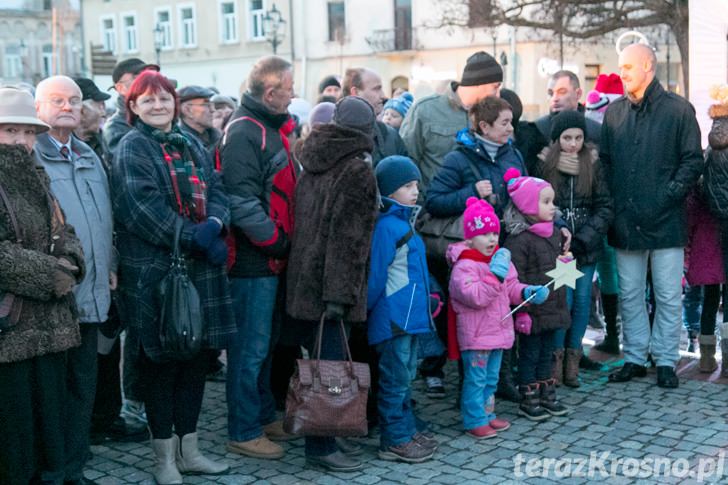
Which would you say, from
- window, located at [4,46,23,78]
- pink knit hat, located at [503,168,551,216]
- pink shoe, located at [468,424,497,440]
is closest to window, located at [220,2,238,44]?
window, located at [4,46,23,78]

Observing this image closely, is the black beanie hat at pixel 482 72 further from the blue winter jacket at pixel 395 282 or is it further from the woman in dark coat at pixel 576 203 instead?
the blue winter jacket at pixel 395 282

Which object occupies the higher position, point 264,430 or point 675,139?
point 675,139

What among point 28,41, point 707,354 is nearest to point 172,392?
point 707,354

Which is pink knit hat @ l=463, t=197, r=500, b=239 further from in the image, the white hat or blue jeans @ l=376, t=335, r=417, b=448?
the white hat

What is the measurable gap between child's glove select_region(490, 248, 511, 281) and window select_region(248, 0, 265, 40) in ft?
127

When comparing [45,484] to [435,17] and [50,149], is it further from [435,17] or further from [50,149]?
[435,17]

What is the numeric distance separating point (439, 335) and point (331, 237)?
5.36 feet

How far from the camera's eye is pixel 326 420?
4.66m

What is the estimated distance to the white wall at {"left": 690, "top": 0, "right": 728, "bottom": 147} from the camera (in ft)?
26.5

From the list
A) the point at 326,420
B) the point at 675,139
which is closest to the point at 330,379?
the point at 326,420

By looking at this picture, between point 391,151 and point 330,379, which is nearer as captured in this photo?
point 330,379

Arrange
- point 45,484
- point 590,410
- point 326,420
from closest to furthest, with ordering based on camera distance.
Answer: point 45,484
point 326,420
point 590,410

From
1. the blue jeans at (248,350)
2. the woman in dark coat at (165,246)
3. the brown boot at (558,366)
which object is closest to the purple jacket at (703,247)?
the brown boot at (558,366)

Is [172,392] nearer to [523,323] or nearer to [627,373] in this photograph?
[523,323]
